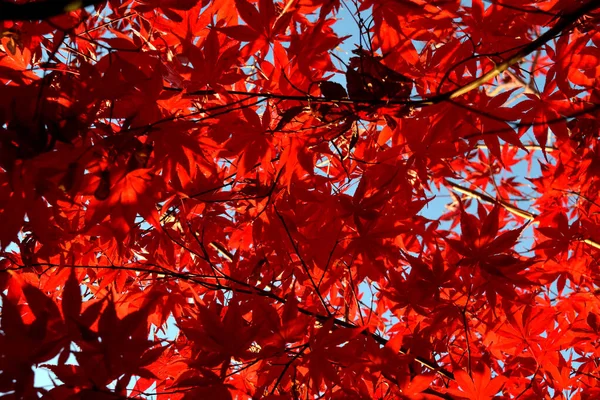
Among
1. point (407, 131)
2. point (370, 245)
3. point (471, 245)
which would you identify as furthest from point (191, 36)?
point (471, 245)

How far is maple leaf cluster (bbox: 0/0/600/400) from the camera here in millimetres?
983

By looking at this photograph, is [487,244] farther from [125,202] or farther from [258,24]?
[125,202]

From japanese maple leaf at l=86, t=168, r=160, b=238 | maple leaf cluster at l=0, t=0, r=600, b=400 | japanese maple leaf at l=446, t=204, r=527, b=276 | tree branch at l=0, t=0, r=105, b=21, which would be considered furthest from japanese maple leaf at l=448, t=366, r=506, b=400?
tree branch at l=0, t=0, r=105, b=21

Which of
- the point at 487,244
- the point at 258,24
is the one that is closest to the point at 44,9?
the point at 258,24

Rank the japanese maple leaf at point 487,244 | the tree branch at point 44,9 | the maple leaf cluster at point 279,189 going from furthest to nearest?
1. the japanese maple leaf at point 487,244
2. the maple leaf cluster at point 279,189
3. the tree branch at point 44,9

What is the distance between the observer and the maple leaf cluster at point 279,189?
3.22ft

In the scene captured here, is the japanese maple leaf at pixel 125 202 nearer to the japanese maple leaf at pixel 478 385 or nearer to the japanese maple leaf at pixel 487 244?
the japanese maple leaf at pixel 487 244

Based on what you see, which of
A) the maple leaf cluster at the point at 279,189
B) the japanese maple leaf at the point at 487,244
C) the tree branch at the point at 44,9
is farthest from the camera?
the japanese maple leaf at the point at 487,244

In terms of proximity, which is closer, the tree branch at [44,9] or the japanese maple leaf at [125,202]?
the tree branch at [44,9]

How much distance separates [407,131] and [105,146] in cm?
81

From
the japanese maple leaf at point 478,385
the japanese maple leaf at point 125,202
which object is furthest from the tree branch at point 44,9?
the japanese maple leaf at point 478,385

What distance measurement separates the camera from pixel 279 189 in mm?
1440

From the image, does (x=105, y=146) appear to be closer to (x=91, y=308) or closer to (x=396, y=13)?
(x=91, y=308)

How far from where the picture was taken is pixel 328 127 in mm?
1266
